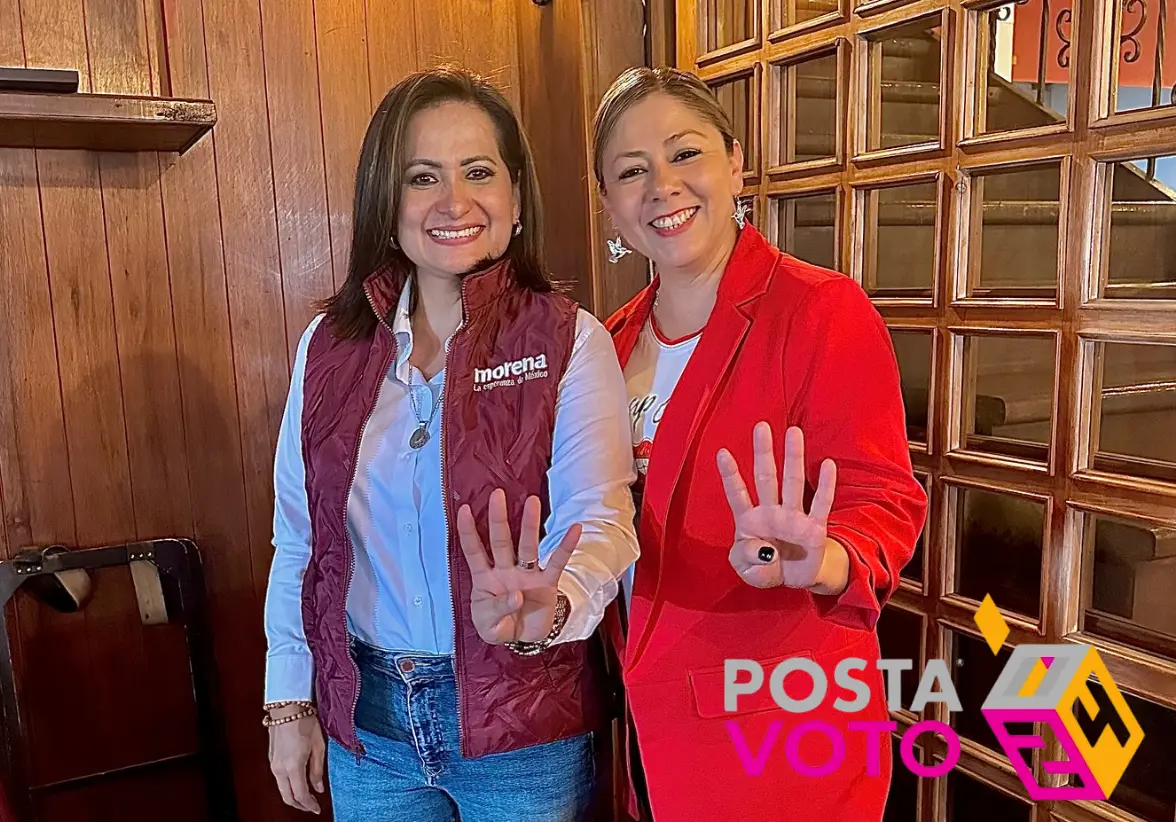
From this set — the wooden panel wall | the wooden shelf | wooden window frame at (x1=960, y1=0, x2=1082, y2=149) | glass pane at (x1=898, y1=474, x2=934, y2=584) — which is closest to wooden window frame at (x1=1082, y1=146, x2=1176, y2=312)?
wooden window frame at (x1=960, y1=0, x2=1082, y2=149)

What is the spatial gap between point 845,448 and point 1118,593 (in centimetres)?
45

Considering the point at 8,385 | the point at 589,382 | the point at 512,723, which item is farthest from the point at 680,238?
the point at 8,385

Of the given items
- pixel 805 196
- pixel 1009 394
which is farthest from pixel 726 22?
pixel 1009 394

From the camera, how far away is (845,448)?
952 millimetres

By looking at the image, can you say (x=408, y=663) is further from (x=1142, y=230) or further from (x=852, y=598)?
(x=1142, y=230)

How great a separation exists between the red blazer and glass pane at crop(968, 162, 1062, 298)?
282 mm

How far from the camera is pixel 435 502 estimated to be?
1.02 metres

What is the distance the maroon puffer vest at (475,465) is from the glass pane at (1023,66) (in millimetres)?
621

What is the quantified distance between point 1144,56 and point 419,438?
3.01 ft

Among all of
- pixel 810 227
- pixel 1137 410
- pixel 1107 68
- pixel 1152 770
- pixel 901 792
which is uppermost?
pixel 1107 68

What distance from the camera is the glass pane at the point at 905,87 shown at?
4.20ft

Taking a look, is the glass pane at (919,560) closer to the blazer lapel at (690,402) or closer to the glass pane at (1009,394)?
the glass pane at (1009,394)

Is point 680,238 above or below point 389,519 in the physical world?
above

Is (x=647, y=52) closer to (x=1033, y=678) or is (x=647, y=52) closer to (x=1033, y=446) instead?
(x=1033, y=446)
